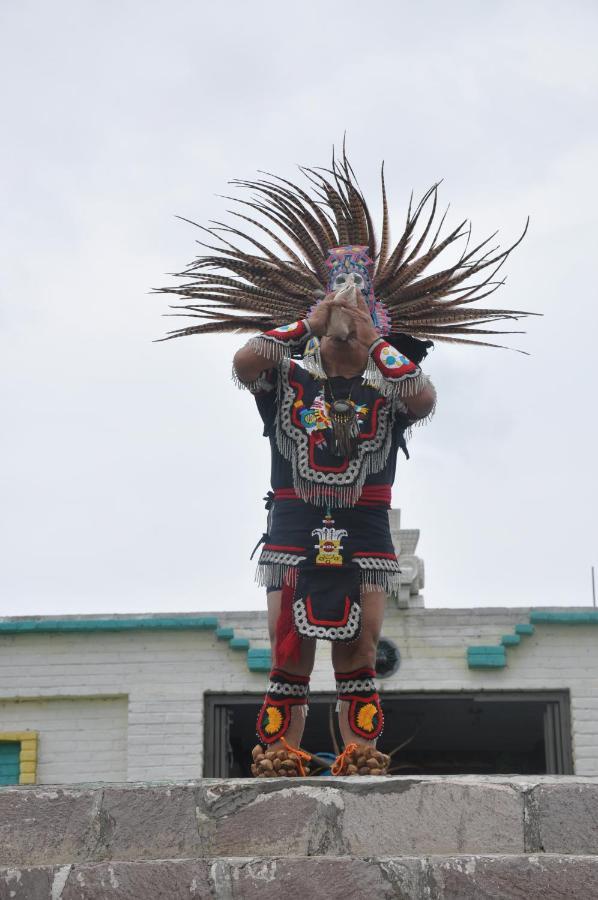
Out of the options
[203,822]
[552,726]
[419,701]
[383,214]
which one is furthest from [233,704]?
[203,822]

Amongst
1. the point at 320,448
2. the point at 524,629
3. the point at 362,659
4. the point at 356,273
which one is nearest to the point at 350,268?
the point at 356,273

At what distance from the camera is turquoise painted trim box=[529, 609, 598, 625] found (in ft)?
42.9

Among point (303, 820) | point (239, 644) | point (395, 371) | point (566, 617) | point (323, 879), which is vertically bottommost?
point (323, 879)

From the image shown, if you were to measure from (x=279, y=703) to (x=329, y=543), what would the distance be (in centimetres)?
84

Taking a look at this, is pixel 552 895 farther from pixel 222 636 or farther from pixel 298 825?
pixel 222 636

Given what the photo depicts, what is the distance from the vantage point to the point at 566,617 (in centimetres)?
1309

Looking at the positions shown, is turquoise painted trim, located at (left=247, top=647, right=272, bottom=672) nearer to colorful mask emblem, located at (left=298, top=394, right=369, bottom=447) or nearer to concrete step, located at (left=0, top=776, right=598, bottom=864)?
colorful mask emblem, located at (left=298, top=394, right=369, bottom=447)

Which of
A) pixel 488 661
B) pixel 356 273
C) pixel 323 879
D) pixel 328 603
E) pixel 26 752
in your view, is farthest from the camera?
pixel 488 661

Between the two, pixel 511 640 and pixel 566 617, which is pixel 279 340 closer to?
pixel 511 640

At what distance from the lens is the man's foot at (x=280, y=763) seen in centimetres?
666

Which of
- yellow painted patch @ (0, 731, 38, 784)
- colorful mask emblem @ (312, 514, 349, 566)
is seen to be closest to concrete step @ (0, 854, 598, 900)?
colorful mask emblem @ (312, 514, 349, 566)

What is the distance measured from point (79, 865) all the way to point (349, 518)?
8.26 feet

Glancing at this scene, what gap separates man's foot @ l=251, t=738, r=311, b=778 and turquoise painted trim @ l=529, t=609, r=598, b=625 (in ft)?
22.0

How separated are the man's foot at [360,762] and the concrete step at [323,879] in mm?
1469
